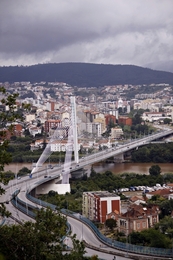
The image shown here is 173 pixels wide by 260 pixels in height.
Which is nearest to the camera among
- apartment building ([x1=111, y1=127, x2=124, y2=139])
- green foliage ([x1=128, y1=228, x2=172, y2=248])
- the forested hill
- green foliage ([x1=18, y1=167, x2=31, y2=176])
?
green foliage ([x1=128, y1=228, x2=172, y2=248])

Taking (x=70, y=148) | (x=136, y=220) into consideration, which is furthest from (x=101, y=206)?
(x=70, y=148)

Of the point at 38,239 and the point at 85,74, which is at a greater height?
the point at 85,74

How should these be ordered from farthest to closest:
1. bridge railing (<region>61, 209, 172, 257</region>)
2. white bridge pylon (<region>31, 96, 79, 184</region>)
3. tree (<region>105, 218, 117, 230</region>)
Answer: white bridge pylon (<region>31, 96, 79, 184</region>) → tree (<region>105, 218, 117, 230</region>) → bridge railing (<region>61, 209, 172, 257</region>)

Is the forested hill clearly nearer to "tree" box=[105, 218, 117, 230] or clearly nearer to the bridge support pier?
the bridge support pier

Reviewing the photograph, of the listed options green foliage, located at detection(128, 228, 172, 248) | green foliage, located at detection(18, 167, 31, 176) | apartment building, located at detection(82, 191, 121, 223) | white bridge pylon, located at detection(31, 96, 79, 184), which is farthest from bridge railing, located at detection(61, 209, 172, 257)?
green foliage, located at detection(18, 167, 31, 176)

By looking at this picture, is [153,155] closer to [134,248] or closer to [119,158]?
[119,158]

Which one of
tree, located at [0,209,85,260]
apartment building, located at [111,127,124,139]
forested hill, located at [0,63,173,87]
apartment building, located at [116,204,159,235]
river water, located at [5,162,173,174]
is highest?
forested hill, located at [0,63,173,87]

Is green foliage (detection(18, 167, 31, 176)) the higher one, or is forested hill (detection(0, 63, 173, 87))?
forested hill (detection(0, 63, 173, 87))

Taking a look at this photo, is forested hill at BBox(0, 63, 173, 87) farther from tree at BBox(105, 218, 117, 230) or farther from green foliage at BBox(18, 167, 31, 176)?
tree at BBox(105, 218, 117, 230)

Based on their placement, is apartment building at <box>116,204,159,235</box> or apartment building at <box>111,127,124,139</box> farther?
apartment building at <box>111,127,124,139</box>

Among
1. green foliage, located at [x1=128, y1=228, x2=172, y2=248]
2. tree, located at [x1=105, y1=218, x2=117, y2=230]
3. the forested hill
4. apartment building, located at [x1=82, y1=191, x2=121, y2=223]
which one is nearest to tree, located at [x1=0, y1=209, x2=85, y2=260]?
green foliage, located at [x1=128, y1=228, x2=172, y2=248]
